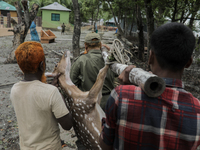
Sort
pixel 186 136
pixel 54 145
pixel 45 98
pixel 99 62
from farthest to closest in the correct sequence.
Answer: pixel 99 62, pixel 54 145, pixel 45 98, pixel 186 136

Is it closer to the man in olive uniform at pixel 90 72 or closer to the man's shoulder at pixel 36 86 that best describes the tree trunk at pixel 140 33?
the man in olive uniform at pixel 90 72

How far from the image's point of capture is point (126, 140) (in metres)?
1.14

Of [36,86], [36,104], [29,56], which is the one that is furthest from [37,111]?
[29,56]

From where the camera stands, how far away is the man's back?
1.64 meters

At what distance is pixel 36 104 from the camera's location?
65.1 inches

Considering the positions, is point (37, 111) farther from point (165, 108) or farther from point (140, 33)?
point (140, 33)

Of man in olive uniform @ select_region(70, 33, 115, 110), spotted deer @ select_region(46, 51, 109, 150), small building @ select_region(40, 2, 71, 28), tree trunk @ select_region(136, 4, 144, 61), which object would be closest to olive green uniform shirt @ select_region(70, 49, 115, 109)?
man in olive uniform @ select_region(70, 33, 115, 110)

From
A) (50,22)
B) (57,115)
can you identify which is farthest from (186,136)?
(50,22)

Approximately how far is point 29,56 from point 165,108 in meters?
1.20

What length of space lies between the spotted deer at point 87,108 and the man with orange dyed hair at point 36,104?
0.25 meters

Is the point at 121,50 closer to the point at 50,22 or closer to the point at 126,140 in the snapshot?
the point at 126,140

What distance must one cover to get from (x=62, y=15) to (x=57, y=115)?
3181 centimetres

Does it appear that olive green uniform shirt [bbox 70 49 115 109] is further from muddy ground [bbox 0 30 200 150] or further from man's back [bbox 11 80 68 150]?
muddy ground [bbox 0 30 200 150]

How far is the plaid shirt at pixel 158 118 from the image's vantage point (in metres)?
1.06
